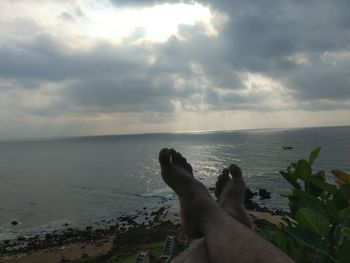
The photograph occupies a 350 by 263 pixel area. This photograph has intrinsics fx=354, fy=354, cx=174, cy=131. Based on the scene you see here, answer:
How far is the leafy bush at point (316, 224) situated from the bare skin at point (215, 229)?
0.13 m

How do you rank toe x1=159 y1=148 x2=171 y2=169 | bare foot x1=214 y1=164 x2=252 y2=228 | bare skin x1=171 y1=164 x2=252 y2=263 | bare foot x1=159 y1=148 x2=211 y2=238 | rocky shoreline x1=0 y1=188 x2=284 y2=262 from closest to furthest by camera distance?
1. bare skin x1=171 y1=164 x2=252 y2=263
2. bare foot x1=159 y1=148 x2=211 y2=238
3. bare foot x1=214 y1=164 x2=252 y2=228
4. toe x1=159 y1=148 x2=171 y2=169
5. rocky shoreline x1=0 y1=188 x2=284 y2=262

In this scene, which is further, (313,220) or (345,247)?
(313,220)

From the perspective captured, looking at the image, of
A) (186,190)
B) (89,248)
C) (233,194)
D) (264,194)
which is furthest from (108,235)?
(186,190)

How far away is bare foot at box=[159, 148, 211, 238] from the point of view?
89.3 inches

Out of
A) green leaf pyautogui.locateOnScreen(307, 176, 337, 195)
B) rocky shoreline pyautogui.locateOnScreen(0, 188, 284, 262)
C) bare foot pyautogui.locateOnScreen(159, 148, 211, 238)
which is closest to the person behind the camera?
green leaf pyautogui.locateOnScreen(307, 176, 337, 195)

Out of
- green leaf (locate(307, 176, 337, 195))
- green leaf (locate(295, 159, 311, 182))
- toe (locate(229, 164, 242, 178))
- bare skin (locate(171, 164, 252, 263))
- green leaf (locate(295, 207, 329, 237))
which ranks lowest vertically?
bare skin (locate(171, 164, 252, 263))

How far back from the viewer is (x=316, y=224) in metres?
1.20

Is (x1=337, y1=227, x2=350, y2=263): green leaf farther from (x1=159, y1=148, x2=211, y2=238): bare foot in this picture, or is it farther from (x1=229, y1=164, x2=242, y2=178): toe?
(x1=229, y1=164, x2=242, y2=178): toe

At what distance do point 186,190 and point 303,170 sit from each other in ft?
4.14

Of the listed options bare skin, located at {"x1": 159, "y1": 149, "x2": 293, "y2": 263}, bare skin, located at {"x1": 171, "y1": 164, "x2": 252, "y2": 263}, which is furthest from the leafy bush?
bare skin, located at {"x1": 171, "y1": 164, "x2": 252, "y2": 263}

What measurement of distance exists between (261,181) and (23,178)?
40.1 m

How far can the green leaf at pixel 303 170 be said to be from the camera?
1.60m

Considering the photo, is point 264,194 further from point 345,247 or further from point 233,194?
point 345,247

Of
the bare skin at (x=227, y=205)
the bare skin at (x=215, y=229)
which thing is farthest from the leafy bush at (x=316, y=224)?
the bare skin at (x=227, y=205)
